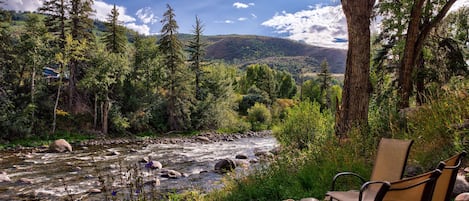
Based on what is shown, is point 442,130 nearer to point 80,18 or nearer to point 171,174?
point 171,174

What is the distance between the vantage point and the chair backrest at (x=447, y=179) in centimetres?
234

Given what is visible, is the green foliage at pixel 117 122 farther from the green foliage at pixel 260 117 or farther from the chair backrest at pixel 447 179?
the chair backrest at pixel 447 179

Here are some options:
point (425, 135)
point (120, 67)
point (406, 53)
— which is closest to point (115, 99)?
point (120, 67)

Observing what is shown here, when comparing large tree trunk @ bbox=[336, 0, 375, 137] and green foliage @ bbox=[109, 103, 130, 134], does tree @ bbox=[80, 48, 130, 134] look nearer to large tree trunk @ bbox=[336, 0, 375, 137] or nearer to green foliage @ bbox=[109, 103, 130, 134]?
green foliage @ bbox=[109, 103, 130, 134]

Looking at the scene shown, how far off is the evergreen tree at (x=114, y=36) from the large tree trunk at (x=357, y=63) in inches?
916

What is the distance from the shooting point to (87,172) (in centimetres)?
1126

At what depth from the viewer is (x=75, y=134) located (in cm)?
2184

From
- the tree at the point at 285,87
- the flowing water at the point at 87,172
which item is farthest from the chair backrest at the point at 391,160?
the tree at the point at 285,87

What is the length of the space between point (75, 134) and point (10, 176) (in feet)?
38.2

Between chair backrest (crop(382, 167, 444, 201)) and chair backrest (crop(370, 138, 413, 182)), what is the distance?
1043 millimetres

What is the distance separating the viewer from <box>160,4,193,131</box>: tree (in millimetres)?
27000

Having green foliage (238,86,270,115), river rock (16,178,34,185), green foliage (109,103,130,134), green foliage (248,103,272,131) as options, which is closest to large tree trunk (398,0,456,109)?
river rock (16,178,34,185)

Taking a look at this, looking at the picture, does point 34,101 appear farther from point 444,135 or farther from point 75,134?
point 444,135

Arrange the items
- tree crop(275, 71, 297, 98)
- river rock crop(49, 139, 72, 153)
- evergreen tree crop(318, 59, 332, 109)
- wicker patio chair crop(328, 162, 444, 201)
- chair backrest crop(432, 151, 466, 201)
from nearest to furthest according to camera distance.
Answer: wicker patio chair crop(328, 162, 444, 201) → chair backrest crop(432, 151, 466, 201) → river rock crop(49, 139, 72, 153) → evergreen tree crop(318, 59, 332, 109) → tree crop(275, 71, 297, 98)
